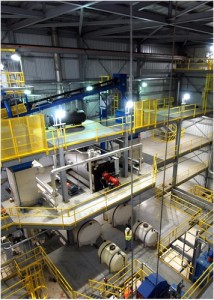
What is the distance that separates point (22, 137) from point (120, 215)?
8265mm

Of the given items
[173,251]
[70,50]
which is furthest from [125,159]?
[70,50]

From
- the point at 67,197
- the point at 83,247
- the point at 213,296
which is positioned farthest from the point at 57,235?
the point at 213,296

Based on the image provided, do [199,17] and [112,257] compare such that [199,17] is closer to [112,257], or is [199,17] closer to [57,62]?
[57,62]

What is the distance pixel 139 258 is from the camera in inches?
487

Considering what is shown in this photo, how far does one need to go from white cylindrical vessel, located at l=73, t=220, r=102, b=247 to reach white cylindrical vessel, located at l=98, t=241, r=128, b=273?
46.6 inches

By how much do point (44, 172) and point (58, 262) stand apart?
806 centimetres

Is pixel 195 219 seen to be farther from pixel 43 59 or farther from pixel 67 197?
pixel 43 59

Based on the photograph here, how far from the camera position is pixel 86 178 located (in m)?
13.6

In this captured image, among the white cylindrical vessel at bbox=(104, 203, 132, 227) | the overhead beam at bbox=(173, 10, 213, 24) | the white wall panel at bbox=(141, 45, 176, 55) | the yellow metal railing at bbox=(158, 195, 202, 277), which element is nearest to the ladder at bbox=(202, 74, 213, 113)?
the white wall panel at bbox=(141, 45, 176, 55)

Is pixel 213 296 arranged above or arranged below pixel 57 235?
above

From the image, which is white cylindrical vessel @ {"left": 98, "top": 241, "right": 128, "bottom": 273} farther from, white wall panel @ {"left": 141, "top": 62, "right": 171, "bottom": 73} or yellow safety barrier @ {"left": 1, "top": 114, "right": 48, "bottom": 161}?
white wall panel @ {"left": 141, "top": 62, "right": 171, "bottom": 73}

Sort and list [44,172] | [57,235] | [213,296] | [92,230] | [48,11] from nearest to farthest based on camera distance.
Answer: [213,296] < [48,11] < [92,230] < [57,235] < [44,172]

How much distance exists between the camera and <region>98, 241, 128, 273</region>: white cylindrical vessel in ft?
36.7

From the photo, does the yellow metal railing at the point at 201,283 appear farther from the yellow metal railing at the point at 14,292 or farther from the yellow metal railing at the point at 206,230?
the yellow metal railing at the point at 14,292
